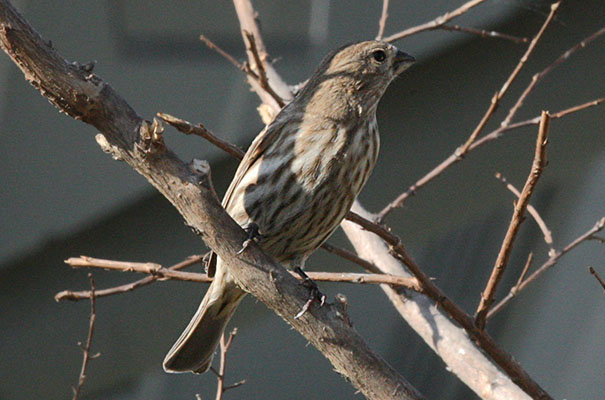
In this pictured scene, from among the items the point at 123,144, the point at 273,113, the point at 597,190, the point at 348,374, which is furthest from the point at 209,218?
the point at 597,190

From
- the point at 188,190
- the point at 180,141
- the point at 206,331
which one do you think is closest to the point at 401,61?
the point at 206,331

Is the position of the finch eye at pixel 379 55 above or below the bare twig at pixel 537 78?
above

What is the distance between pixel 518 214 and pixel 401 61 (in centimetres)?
130

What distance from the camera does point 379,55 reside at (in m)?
3.23

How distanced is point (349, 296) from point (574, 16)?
246 centimetres

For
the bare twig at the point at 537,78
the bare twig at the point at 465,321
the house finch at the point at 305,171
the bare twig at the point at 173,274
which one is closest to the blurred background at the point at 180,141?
the bare twig at the point at 537,78

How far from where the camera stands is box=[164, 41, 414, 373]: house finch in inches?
115

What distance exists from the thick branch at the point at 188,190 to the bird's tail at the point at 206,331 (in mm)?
722

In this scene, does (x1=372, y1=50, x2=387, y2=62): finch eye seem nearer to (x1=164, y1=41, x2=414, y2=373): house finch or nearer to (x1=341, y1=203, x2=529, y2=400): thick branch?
(x1=164, y1=41, x2=414, y2=373): house finch

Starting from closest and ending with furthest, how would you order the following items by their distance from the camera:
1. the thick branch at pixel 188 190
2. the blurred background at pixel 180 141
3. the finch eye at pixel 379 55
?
the thick branch at pixel 188 190, the finch eye at pixel 379 55, the blurred background at pixel 180 141

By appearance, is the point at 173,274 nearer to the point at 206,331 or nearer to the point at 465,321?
the point at 206,331

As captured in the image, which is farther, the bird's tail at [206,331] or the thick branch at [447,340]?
the bird's tail at [206,331]

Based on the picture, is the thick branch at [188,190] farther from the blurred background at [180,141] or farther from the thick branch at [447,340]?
the blurred background at [180,141]

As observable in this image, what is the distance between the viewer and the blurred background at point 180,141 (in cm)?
532
